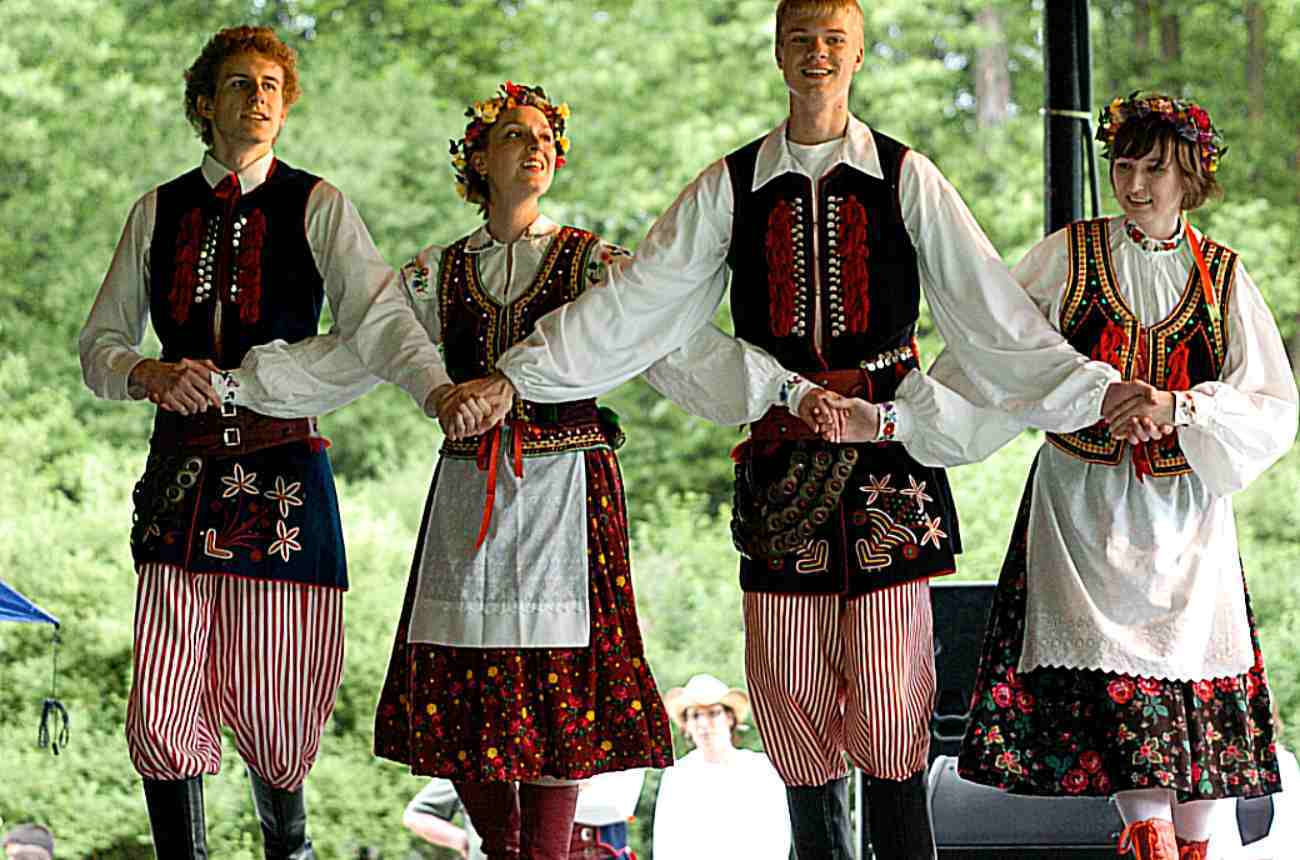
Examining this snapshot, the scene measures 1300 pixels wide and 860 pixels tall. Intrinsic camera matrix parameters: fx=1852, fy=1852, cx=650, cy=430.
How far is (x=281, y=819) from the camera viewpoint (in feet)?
11.7

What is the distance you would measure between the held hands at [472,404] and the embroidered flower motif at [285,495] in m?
0.36

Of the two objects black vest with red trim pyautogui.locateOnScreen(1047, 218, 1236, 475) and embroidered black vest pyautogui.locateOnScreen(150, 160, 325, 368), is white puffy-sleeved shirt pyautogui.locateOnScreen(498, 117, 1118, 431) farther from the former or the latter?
embroidered black vest pyautogui.locateOnScreen(150, 160, 325, 368)

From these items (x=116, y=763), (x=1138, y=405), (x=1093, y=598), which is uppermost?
(x=1138, y=405)

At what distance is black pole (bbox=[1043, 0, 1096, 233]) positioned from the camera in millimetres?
4574

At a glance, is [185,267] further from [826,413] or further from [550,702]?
[826,413]

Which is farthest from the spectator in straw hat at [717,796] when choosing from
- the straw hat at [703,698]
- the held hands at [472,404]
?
the held hands at [472,404]

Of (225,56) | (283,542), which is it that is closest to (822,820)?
(283,542)

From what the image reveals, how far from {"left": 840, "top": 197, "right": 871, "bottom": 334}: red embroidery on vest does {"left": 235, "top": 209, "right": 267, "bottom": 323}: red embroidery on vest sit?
111 cm

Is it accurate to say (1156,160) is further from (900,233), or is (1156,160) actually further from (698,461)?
(698,461)

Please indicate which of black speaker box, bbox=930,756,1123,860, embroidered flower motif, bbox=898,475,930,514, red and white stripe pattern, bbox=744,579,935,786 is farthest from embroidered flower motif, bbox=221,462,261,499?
black speaker box, bbox=930,756,1123,860

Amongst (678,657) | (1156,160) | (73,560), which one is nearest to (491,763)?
(1156,160)

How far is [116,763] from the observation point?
283 inches

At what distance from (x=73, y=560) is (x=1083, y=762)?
488 cm

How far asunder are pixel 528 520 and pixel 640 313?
0.44 m
